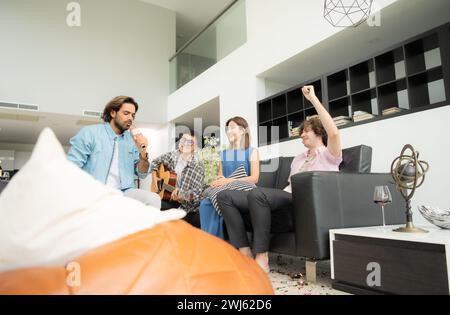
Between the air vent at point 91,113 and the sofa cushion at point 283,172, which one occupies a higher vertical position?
the air vent at point 91,113

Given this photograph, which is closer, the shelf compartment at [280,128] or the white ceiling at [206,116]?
the shelf compartment at [280,128]

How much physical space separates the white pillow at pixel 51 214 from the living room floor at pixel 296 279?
1250 mm

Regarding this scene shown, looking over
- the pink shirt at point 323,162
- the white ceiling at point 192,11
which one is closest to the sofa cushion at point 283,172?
the pink shirt at point 323,162

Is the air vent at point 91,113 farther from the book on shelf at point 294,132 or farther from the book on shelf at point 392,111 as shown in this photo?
the book on shelf at point 392,111

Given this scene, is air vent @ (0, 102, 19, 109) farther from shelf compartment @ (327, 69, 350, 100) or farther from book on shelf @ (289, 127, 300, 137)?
shelf compartment @ (327, 69, 350, 100)

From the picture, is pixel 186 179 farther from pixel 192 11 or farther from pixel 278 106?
pixel 192 11

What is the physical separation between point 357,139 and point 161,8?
675 centimetres

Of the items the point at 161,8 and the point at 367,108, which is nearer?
the point at 367,108

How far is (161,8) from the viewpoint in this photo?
820 cm

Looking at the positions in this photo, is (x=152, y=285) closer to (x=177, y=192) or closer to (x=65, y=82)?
(x=177, y=192)

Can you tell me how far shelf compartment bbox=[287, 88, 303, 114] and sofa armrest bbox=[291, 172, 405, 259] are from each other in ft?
8.38

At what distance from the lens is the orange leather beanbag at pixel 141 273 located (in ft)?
2.00

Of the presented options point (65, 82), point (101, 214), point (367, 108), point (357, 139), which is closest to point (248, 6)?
point (367, 108)

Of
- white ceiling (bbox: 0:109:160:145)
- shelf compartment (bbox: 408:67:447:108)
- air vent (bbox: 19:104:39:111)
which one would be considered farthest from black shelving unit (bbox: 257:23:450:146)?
air vent (bbox: 19:104:39:111)
